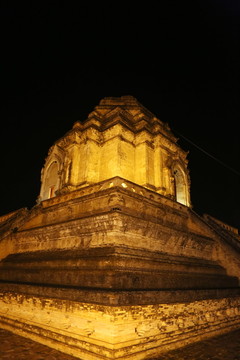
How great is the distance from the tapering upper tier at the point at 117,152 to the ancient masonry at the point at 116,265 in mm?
81

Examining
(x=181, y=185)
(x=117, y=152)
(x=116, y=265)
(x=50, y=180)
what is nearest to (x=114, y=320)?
(x=116, y=265)

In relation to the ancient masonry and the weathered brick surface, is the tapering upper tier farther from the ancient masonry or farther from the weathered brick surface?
the weathered brick surface

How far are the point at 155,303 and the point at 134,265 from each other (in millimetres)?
1322

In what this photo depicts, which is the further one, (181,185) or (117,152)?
(181,185)

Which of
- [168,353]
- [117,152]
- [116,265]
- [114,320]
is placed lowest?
[168,353]

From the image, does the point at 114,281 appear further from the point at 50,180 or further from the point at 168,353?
the point at 50,180

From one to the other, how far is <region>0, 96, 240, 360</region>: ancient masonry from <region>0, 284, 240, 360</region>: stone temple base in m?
0.03

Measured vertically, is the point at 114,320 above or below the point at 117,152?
below

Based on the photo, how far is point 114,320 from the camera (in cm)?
534

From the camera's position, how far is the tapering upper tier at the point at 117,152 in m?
14.6

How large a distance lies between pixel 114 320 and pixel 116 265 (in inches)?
68.4

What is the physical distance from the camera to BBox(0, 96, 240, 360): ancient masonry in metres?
5.93

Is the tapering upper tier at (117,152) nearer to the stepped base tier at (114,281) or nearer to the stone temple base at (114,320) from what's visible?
the stepped base tier at (114,281)

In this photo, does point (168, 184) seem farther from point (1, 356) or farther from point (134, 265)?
point (1, 356)
